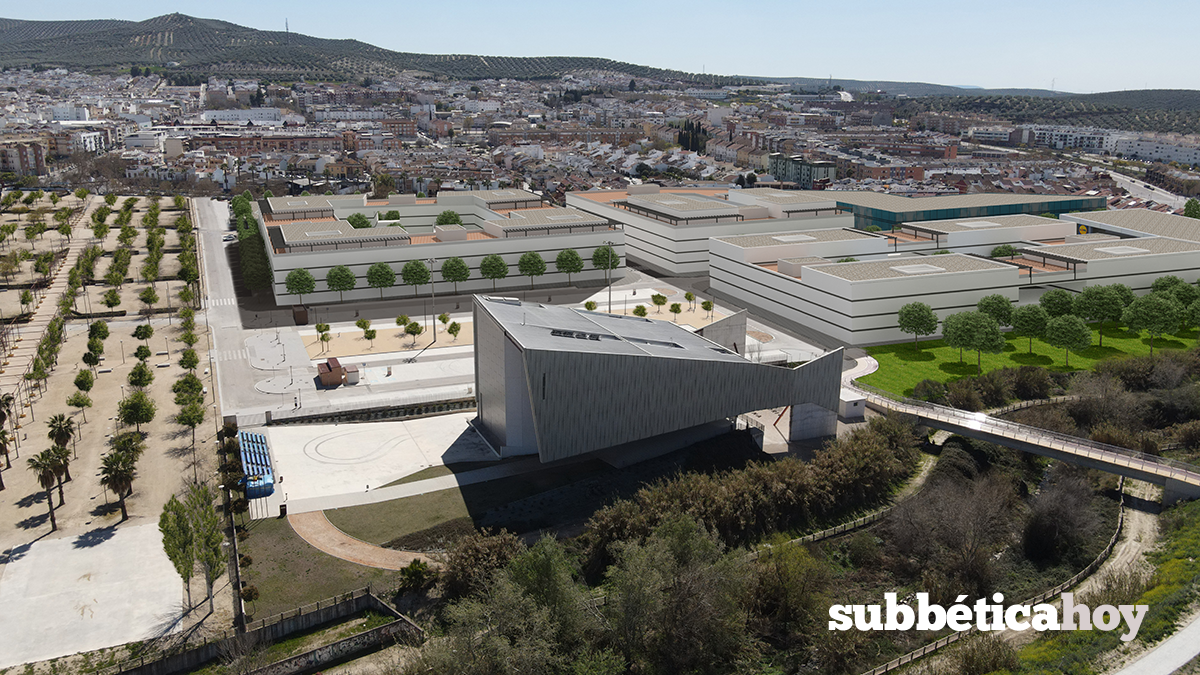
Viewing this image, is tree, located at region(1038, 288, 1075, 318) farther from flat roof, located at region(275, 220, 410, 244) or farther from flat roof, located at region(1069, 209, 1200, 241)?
flat roof, located at region(275, 220, 410, 244)

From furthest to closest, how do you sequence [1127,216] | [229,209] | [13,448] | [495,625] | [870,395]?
[229,209], [1127,216], [870,395], [13,448], [495,625]

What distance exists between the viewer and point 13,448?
47.9 m

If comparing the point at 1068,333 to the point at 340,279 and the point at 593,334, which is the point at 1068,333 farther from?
the point at 340,279

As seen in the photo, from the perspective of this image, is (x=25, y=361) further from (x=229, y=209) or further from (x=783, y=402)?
(x=229, y=209)

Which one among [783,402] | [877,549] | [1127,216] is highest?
[1127,216]

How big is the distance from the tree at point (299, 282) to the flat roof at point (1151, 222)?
85853mm

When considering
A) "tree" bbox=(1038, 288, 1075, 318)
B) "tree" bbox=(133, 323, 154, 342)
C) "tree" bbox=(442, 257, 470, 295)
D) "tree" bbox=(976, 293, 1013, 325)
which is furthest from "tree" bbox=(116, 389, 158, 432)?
"tree" bbox=(1038, 288, 1075, 318)

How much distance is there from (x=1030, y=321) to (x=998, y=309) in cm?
246

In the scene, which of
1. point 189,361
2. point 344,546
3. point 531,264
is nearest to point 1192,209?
point 531,264

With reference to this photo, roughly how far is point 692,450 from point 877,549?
11.2m

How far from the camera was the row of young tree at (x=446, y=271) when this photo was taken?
77006 mm

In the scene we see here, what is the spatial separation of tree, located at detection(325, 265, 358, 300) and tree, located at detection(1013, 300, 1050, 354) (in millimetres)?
56602

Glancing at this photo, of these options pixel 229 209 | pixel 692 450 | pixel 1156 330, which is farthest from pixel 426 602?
pixel 229 209

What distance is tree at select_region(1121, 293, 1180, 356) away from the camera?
64.7 metres
